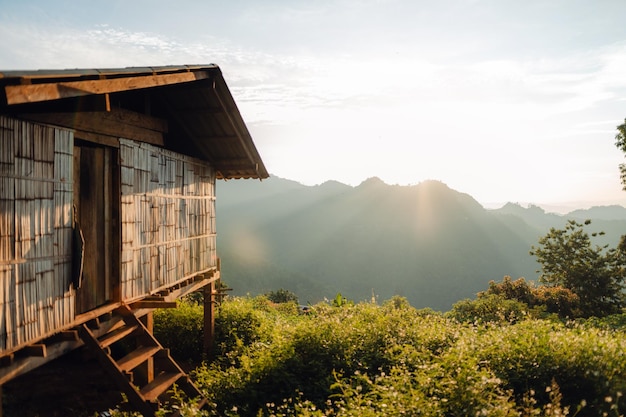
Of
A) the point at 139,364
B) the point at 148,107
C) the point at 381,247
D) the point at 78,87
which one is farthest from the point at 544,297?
the point at 381,247

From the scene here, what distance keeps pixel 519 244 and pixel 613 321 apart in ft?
392

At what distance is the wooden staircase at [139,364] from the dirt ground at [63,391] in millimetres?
2298

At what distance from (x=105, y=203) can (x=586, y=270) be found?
91.4ft

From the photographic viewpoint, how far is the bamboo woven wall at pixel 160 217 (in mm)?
8594

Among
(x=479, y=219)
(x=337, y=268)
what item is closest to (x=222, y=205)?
(x=337, y=268)

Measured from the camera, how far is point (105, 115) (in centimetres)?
798

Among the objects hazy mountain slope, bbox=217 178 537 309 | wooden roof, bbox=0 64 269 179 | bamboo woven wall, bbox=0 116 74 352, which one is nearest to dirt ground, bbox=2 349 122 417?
bamboo woven wall, bbox=0 116 74 352

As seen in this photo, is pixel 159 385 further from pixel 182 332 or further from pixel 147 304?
pixel 182 332

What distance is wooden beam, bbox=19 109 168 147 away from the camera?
6.74 m

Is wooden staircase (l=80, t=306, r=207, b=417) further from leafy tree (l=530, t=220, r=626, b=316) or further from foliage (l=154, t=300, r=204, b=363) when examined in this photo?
leafy tree (l=530, t=220, r=626, b=316)

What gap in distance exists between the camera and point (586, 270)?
27.0 m

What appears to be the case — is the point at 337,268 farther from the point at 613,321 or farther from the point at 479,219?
the point at 613,321

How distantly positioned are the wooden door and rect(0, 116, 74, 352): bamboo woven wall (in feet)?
2.12

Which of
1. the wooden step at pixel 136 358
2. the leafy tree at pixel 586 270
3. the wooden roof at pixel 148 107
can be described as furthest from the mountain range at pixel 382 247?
the wooden step at pixel 136 358
